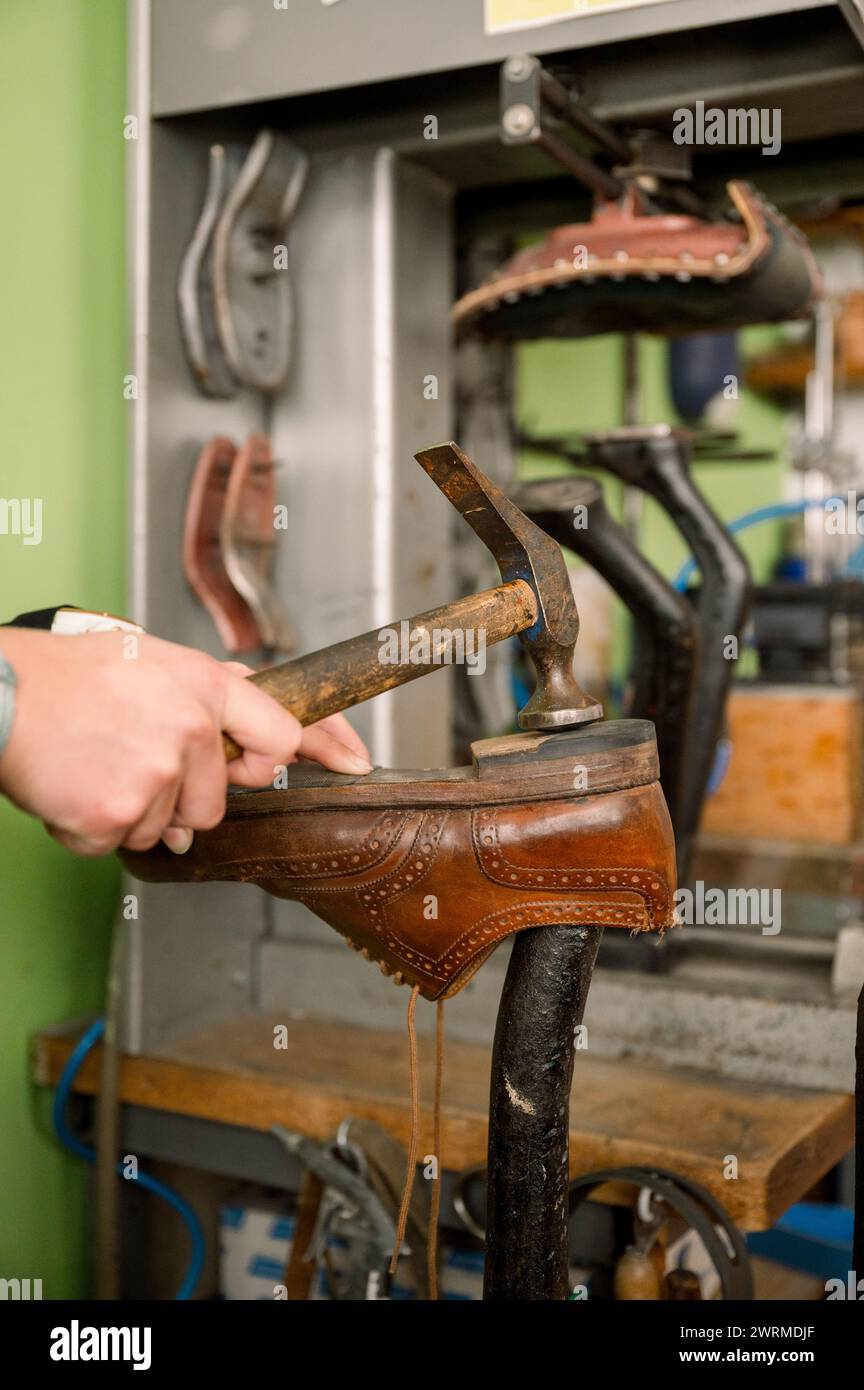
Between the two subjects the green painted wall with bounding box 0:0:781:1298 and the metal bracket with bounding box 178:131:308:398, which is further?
the metal bracket with bounding box 178:131:308:398

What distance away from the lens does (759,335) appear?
4656mm

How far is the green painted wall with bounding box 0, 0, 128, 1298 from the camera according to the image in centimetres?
154

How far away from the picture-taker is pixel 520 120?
1309 mm

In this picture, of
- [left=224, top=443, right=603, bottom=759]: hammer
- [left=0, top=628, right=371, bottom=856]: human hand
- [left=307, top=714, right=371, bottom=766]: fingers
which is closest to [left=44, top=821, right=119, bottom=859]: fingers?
[left=0, top=628, right=371, bottom=856]: human hand

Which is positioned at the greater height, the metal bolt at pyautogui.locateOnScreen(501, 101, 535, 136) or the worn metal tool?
the metal bolt at pyautogui.locateOnScreen(501, 101, 535, 136)

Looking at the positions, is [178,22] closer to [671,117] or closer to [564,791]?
[671,117]

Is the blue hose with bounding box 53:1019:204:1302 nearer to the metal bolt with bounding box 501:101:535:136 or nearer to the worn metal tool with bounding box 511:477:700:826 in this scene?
the worn metal tool with bounding box 511:477:700:826

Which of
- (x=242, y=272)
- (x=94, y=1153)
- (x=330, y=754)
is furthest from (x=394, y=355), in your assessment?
(x=94, y=1153)

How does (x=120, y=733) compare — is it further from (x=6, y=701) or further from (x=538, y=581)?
(x=538, y=581)

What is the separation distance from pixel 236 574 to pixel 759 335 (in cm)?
346

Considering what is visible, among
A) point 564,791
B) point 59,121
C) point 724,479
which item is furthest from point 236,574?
point 724,479

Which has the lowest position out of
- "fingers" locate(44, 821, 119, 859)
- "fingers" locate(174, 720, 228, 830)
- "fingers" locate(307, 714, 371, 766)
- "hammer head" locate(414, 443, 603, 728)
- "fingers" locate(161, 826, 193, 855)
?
"fingers" locate(44, 821, 119, 859)

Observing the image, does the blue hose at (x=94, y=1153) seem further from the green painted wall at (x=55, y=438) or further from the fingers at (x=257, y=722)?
the fingers at (x=257, y=722)

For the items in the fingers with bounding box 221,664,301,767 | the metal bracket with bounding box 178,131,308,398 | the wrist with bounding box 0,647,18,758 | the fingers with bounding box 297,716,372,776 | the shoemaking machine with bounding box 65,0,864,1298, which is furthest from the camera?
the metal bracket with bounding box 178,131,308,398
